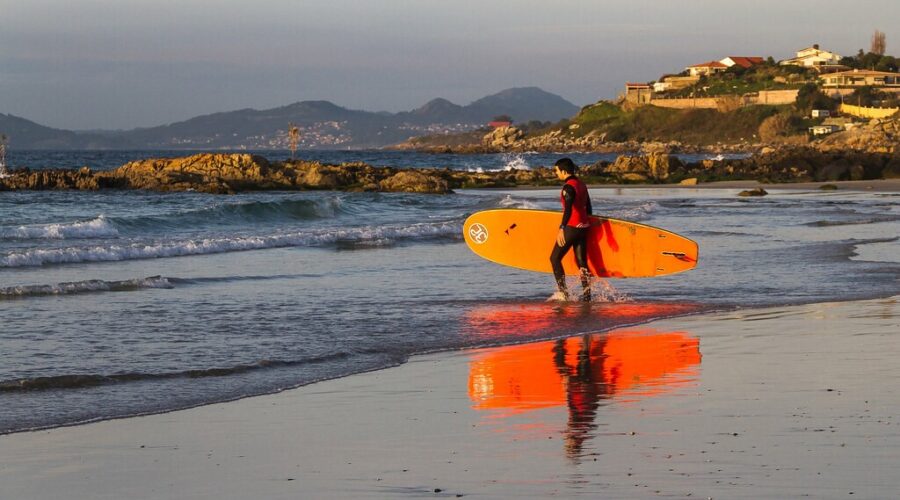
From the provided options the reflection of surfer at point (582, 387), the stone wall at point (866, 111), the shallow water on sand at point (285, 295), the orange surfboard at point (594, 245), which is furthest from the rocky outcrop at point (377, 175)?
the stone wall at point (866, 111)

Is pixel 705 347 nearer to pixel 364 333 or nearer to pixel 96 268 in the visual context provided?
pixel 364 333

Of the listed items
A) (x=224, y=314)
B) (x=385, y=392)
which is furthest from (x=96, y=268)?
(x=385, y=392)

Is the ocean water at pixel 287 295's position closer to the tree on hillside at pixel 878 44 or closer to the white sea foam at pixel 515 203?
the white sea foam at pixel 515 203

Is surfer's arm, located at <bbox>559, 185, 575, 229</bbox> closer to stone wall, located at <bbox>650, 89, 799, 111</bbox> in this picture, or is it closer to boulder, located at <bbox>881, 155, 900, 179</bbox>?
boulder, located at <bbox>881, 155, 900, 179</bbox>

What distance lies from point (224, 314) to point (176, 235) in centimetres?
1266

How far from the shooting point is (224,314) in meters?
12.5

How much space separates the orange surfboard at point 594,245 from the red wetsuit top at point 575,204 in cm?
64

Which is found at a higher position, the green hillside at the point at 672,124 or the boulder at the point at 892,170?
the green hillside at the point at 672,124

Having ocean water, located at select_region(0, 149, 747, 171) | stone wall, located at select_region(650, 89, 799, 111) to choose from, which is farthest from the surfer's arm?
stone wall, located at select_region(650, 89, 799, 111)

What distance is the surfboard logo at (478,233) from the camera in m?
16.1

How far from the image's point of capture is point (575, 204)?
13945mm

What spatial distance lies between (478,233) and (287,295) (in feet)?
10.1

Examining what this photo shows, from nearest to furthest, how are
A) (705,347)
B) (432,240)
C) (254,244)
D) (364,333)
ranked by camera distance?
(705,347), (364,333), (254,244), (432,240)

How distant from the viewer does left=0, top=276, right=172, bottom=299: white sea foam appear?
13693 mm
